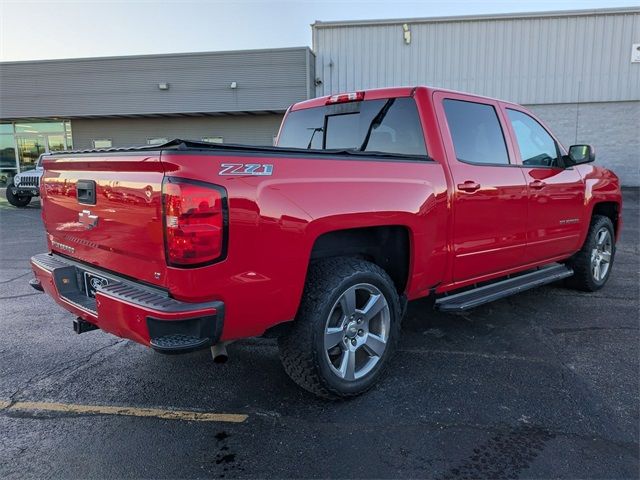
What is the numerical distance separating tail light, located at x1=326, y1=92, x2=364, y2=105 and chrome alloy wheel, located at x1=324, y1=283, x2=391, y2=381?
175 centimetres

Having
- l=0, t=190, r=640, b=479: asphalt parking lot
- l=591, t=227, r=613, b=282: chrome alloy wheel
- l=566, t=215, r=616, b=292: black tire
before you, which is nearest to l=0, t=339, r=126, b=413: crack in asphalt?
l=0, t=190, r=640, b=479: asphalt parking lot

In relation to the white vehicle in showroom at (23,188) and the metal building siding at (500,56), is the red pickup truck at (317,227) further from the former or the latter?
the metal building siding at (500,56)

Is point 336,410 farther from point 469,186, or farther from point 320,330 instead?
point 469,186

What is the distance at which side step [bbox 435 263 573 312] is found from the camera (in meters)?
3.70

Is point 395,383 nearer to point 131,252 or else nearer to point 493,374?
point 493,374

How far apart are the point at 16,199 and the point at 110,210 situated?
16138 mm

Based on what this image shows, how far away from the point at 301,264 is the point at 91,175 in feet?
4.47

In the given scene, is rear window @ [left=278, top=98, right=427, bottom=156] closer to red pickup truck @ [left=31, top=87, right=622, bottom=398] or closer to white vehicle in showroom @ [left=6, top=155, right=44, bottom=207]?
red pickup truck @ [left=31, top=87, right=622, bottom=398]

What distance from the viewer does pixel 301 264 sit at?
272cm

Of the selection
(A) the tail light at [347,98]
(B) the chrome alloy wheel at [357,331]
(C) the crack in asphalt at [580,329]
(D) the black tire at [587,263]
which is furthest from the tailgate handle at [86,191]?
(D) the black tire at [587,263]

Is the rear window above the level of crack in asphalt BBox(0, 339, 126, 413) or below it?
above

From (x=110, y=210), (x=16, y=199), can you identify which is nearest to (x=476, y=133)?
(x=110, y=210)

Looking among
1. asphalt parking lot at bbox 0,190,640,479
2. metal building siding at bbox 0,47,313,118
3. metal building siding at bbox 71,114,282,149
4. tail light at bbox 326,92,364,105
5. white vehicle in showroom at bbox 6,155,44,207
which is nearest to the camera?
asphalt parking lot at bbox 0,190,640,479

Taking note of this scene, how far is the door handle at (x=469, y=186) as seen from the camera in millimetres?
3631
